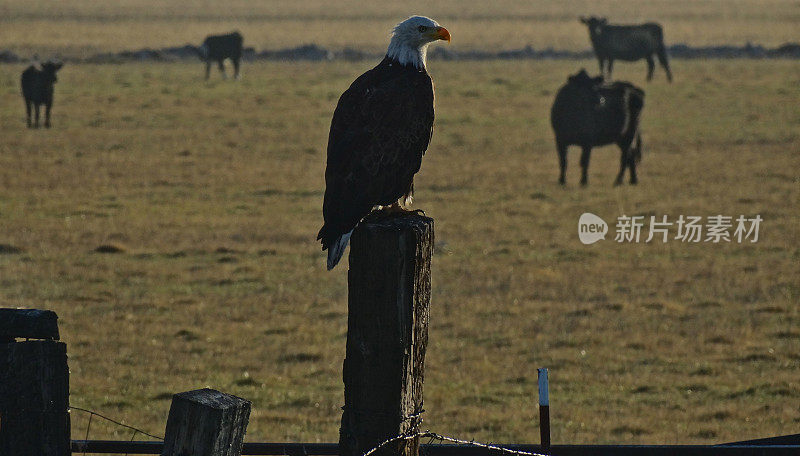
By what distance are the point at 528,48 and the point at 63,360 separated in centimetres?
5731

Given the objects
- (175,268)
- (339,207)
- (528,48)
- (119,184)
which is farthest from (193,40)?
(339,207)

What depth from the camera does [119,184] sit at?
19.2 metres

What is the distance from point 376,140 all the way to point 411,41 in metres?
0.80

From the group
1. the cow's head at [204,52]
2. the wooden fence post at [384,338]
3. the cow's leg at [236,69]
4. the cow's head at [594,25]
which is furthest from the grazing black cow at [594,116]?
the cow's head at [204,52]

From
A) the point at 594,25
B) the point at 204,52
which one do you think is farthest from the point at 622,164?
the point at 204,52

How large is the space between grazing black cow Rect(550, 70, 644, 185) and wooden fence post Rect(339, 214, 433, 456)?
16.7 m

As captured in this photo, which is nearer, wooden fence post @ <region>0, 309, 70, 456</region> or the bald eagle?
wooden fence post @ <region>0, 309, 70, 456</region>

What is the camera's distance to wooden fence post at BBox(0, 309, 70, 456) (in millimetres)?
3494

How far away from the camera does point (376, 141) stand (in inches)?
213

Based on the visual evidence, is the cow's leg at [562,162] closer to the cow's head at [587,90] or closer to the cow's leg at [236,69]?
the cow's head at [587,90]

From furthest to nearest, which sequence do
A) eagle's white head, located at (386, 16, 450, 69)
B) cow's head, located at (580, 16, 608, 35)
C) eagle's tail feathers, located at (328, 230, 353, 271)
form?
cow's head, located at (580, 16, 608, 35) < eagle's white head, located at (386, 16, 450, 69) < eagle's tail feathers, located at (328, 230, 353, 271)

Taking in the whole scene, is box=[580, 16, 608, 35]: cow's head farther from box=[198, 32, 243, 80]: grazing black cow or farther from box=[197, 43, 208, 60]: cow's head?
box=[197, 43, 208, 60]: cow's head

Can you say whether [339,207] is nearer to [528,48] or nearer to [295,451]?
[295,451]

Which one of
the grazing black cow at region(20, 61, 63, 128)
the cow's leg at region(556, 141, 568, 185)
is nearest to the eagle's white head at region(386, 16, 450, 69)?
the cow's leg at region(556, 141, 568, 185)
